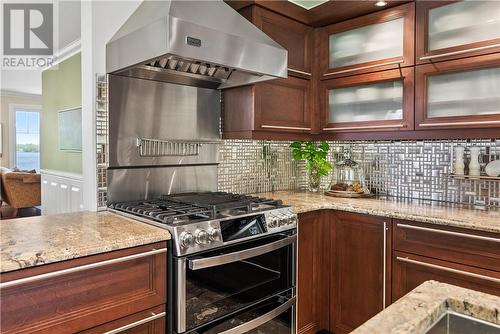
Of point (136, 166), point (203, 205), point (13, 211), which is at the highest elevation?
point (136, 166)

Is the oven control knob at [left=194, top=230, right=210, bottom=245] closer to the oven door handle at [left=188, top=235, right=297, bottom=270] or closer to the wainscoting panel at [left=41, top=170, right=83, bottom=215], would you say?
the oven door handle at [left=188, top=235, right=297, bottom=270]

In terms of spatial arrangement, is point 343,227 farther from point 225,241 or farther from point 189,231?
point 189,231

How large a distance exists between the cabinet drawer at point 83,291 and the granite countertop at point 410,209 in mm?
1004

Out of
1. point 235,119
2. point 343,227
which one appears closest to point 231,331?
point 343,227

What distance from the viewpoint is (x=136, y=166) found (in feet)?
7.29

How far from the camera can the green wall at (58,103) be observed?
16.0ft

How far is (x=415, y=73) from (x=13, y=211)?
6.40m

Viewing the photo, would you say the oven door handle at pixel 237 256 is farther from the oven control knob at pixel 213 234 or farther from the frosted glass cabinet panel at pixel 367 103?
the frosted glass cabinet panel at pixel 367 103

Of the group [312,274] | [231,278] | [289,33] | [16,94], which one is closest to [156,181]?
[231,278]

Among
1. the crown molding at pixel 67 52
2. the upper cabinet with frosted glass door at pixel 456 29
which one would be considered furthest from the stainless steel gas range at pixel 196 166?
the crown molding at pixel 67 52

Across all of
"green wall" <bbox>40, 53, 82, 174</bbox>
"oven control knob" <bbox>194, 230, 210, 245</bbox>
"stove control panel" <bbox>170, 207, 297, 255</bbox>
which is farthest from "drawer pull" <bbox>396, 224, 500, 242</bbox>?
"green wall" <bbox>40, 53, 82, 174</bbox>

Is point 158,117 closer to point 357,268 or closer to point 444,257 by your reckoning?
point 357,268

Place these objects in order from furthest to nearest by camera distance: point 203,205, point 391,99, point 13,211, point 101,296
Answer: point 13,211
point 391,99
point 203,205
point 101,296

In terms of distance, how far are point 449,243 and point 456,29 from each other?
1289 mm
